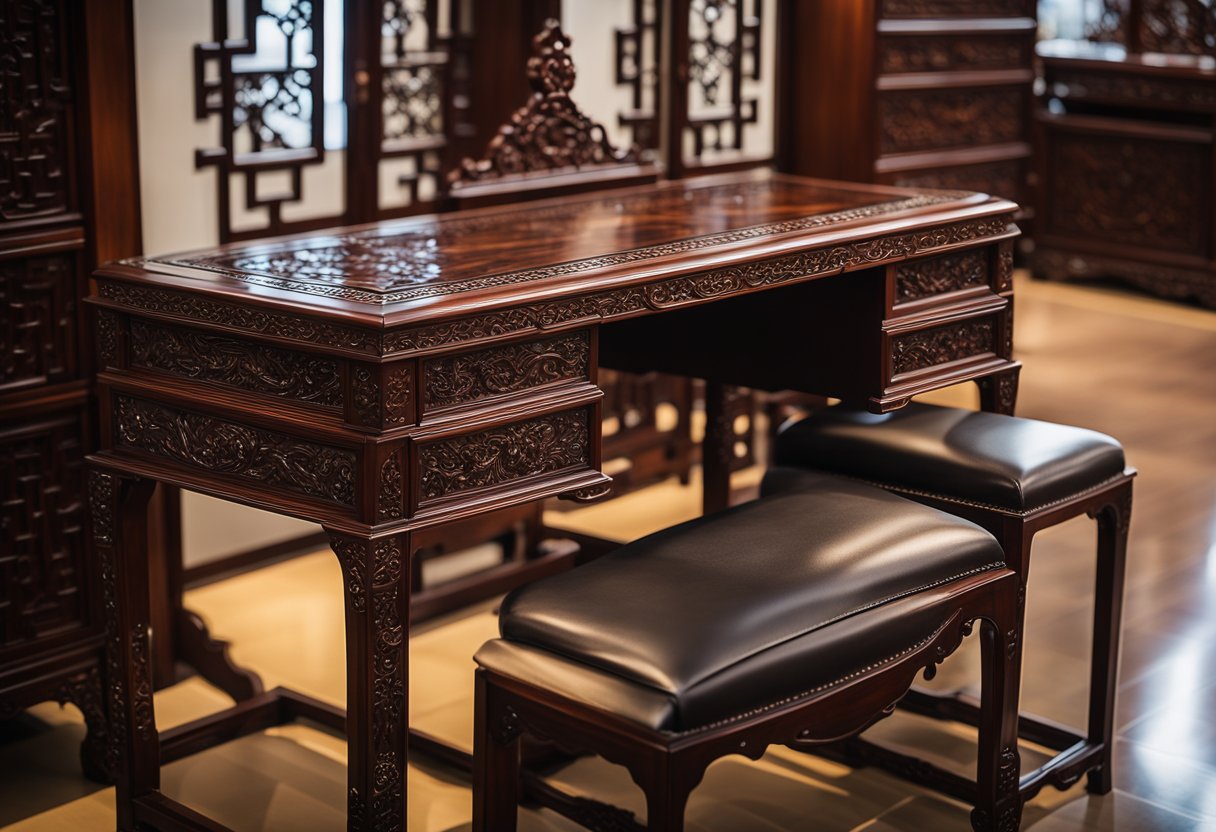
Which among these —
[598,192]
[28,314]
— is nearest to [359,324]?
[28,314]

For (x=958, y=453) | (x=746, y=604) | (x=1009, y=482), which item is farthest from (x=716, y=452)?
(x=746, y=604)

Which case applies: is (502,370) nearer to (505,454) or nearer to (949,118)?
(505,454)

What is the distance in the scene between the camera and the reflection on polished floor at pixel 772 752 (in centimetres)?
254

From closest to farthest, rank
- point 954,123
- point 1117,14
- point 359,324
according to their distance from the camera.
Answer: point 359,324 < point 954,123 < point 1117,14

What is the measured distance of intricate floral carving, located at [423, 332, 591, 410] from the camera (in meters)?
1.92

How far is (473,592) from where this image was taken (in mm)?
3381

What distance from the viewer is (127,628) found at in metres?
2.27

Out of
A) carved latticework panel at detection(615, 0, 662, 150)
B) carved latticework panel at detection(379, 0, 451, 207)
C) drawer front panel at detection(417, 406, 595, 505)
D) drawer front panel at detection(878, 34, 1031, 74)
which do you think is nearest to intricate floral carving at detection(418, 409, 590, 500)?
drawer front panel at detection(417, 406, 595, 505)

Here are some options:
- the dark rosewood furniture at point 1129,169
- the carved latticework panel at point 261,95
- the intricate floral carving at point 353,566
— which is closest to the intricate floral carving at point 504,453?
the intricate floral carving at point 353,566

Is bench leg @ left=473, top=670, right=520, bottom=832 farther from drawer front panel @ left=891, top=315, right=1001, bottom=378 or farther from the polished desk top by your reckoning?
drawer front panel @ left=891, top=315, right=1001, bottom=378

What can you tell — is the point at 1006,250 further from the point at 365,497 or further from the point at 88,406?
the point at 88,406

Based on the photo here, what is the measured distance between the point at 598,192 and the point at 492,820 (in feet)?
4.57

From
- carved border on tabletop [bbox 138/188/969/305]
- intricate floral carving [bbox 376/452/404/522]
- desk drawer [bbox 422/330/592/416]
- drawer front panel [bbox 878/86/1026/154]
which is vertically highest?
drawer front panel [bbox 878/86/1026/154]

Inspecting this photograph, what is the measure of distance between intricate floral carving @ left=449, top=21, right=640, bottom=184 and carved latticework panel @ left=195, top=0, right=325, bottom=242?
394mm
